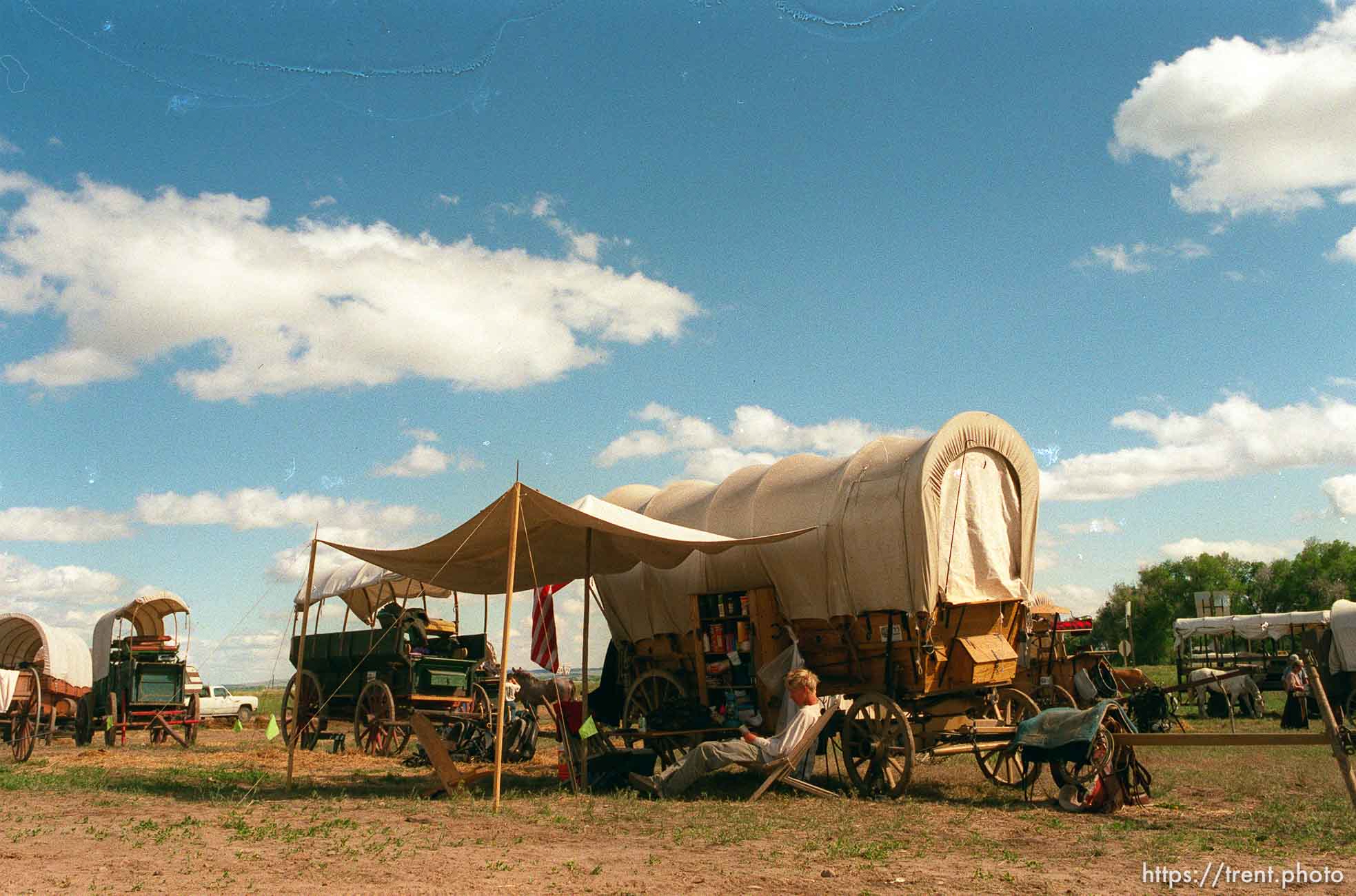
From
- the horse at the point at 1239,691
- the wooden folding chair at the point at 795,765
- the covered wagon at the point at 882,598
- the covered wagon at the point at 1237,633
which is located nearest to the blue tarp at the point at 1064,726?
the covered wagon at the point at 882,598

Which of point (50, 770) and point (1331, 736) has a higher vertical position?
point (1331, 736)

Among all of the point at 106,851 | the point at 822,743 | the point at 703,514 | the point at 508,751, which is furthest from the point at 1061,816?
the point at 508,751

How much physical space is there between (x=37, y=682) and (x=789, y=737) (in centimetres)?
1213

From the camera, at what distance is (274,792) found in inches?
435

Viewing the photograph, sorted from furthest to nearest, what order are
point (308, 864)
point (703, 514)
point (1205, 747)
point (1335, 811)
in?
A: 1. point (1205, 747)
2. point (703, 514)
3. point (1335, 811)
4. point (308, 864)

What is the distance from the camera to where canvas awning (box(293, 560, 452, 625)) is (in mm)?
17047

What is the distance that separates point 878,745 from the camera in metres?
10.2

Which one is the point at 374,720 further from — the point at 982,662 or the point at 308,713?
the point at 982,662

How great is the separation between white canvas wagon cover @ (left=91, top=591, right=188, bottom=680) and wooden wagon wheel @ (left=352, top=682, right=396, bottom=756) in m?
5.65

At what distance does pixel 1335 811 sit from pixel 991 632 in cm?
352

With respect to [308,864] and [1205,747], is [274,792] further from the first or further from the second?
[1205,747]

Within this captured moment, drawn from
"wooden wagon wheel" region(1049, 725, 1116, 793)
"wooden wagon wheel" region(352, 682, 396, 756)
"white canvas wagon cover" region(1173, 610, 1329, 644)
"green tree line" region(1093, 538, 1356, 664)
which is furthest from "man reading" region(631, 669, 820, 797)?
"green tree line" region(1093, 538, 1356, 664)

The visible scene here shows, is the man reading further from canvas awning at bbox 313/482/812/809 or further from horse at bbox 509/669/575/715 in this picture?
horse at bbox 509/669/575/715

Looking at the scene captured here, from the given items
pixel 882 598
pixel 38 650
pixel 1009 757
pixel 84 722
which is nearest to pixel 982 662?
pixel 1009 757
